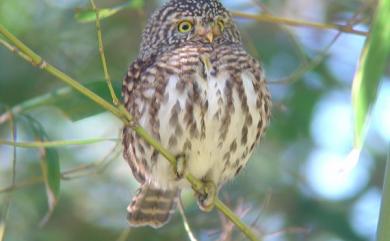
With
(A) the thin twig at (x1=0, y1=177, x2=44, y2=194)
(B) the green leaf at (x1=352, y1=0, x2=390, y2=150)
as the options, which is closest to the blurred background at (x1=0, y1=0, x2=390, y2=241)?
(A) the thin twig at (x1=0, y1=177, x2=44, y2=194)

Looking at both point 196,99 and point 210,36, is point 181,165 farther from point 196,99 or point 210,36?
point 210,36

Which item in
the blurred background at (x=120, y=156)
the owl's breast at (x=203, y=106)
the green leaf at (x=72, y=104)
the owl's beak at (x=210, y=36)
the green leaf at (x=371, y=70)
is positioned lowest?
the blurred background at (x=120, y=156)

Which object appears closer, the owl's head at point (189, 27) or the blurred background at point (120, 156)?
the owl's head at point (189, 27)

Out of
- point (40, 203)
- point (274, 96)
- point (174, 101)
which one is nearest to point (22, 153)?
point (40, 203)

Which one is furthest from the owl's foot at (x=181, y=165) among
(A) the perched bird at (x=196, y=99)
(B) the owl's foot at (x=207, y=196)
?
(B) the owl's foot at (x=207, y=196)

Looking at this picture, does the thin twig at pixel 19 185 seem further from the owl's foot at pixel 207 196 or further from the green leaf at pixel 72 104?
the owl's foot at pixel 207 196

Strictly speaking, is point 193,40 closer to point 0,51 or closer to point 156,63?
point 156,63

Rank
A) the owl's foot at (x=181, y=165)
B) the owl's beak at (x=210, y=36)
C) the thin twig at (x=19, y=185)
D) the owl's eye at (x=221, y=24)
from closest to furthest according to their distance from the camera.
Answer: the thin twig at (x=19, y=185) → the owl's foot at (x=181, y=165) → the owl's beak at (x=210, y=36) → the owl's eye at (x=221, y=24)
